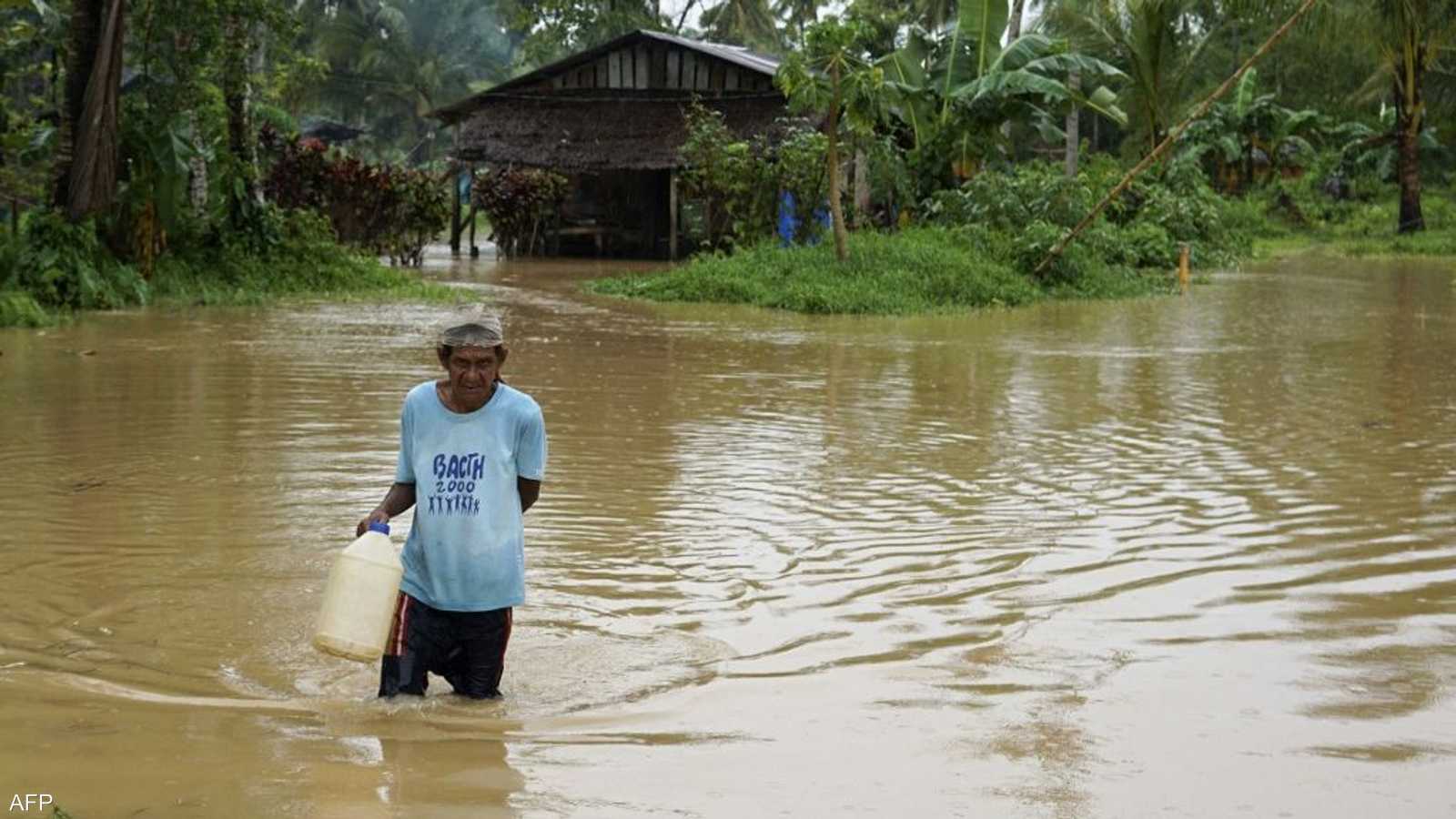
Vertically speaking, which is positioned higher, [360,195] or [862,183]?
[862,183]

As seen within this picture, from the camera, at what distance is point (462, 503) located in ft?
14.8

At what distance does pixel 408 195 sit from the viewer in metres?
27.1

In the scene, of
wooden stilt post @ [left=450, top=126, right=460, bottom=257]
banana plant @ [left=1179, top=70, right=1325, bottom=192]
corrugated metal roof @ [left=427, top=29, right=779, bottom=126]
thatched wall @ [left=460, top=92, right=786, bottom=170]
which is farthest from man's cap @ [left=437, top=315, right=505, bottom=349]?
banana plant @ [left=1179, top=70, right=1325, bottom=192]

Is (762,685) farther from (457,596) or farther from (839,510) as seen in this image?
(839,510)

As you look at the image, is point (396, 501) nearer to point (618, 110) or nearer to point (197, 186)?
point (197, 186)

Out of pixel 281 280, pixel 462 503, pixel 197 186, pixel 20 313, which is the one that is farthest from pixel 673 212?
pixel 462 503

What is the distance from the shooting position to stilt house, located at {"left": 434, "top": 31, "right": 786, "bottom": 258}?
97.2 feet

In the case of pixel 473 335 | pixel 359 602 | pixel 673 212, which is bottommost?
pixel 359 602

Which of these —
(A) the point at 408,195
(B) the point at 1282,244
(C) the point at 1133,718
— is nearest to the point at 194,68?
(A) the point at 408,195

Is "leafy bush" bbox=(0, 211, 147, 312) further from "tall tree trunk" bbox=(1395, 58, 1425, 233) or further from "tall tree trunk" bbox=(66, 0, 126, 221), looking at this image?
"tall tree trunk" bbox=(1395, 58, 1425, 233)

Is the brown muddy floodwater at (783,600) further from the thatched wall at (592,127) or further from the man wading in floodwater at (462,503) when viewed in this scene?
the thatched wall at (592,127)

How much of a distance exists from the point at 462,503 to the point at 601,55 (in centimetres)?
2704

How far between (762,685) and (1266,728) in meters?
1.35

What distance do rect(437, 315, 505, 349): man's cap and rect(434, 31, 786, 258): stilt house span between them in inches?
976
